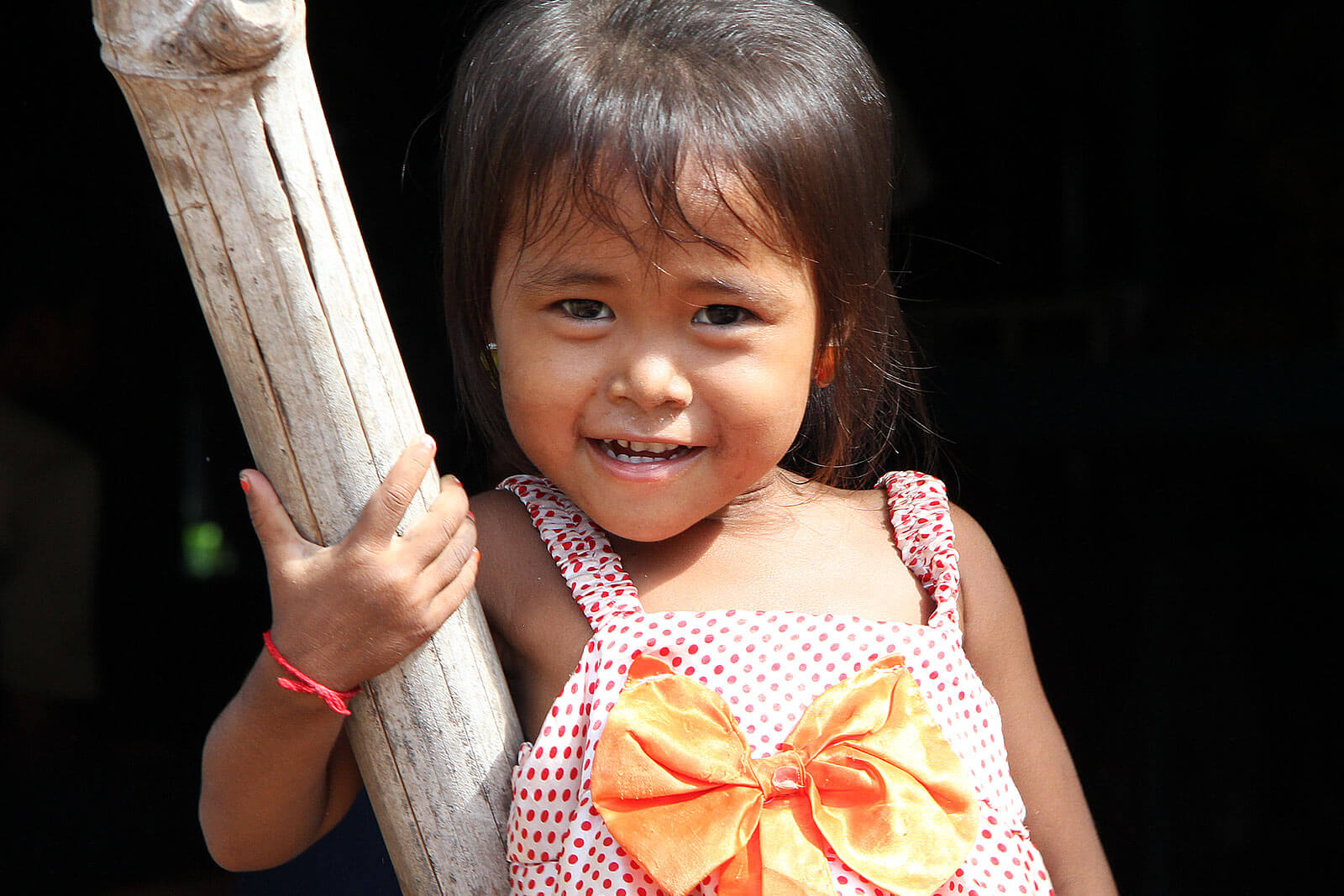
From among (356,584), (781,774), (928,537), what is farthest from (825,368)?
(356,584)

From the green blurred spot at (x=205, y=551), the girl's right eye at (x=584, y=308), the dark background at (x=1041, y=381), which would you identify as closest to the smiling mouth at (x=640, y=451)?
the girl's right eye at (x=584, y=308)

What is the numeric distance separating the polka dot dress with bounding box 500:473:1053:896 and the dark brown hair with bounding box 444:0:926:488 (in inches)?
10.6

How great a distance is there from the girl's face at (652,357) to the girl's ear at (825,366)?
0.08 m

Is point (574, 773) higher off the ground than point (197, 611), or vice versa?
point (574, 773)

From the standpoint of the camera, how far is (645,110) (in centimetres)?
105

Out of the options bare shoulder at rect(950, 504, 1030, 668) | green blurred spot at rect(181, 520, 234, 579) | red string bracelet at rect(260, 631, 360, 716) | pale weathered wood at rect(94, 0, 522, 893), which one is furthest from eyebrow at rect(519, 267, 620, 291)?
green blurred spot at rect(181, 520, 234, 579)

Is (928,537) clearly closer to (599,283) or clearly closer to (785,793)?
(785,793)

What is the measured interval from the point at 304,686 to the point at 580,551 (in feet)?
0.97

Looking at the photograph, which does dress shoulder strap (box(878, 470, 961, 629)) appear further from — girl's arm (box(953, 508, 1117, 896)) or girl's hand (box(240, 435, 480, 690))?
girl's hand (box(240, 435, 480, 690))

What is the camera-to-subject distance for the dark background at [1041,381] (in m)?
3.12

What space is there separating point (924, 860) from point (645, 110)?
2.11 feet

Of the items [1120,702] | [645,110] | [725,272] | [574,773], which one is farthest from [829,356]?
[1120,702]

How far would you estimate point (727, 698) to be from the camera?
1090 millimetres

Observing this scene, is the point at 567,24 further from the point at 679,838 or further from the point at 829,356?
the point at 679,838
